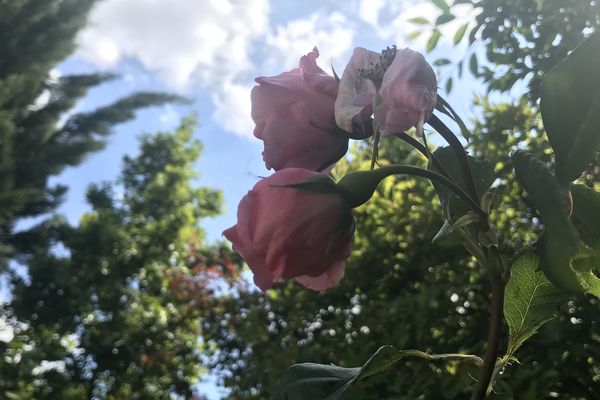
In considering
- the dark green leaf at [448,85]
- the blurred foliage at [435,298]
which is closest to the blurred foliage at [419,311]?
the blurred foliage at [435,298]

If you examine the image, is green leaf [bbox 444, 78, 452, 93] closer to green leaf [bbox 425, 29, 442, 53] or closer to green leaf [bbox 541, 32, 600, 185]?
green leaf [bbox 425, 29, 442, 53]

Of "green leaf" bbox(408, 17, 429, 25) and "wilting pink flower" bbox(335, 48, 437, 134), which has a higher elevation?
"wilting pink flower" bbox(335, 48, 437, 134)

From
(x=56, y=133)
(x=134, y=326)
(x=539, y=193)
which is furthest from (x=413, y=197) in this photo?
(x=56, y=133)

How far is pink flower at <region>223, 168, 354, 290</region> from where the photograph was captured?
0.27m

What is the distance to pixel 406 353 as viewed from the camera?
35 cm

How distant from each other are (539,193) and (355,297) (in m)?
1.43

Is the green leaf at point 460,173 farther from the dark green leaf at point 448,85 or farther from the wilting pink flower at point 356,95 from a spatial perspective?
the dark green leaf at point 448,85

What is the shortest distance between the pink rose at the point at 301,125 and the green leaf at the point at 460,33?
1.03 m

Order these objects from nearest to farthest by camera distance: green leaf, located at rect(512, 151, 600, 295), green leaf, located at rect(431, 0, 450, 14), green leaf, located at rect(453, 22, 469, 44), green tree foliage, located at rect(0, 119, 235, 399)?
green leaf, located at rect(512, 151, 600, 295), green leaf, located at rect(431, 0, 450, 14), green leaf, located at rect(453, 22, 469, 44), green tree foliage, located at rect(0, 119, 235, 399)

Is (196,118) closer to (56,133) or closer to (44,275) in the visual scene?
(56,133)

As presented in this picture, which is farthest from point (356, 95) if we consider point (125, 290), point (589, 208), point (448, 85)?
point (125, 290)

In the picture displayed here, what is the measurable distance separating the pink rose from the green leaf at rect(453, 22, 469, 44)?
1.03 m

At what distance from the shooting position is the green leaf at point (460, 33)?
123 cm

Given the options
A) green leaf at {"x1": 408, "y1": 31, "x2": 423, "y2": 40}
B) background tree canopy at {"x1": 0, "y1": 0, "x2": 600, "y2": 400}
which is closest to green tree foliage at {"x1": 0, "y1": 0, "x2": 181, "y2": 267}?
background tree canopy at {"x1": 0, "y1": 0, "x2": 600, "y2": 400}
